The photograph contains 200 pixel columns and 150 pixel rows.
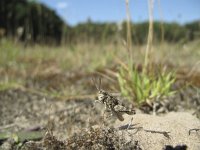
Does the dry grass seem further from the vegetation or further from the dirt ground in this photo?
the vegetation

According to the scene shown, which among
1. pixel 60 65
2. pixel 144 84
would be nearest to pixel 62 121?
pixel 144 84

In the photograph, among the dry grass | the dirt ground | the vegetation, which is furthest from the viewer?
the dry grass

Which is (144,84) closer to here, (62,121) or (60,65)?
(62,121)

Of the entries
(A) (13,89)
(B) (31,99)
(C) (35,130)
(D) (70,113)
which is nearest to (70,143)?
(C) (35,130)

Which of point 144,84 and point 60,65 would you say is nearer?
point 144,84

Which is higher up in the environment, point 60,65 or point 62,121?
point 60,65

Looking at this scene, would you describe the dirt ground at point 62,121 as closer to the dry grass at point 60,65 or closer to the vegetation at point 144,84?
the vegetation at point 144,84

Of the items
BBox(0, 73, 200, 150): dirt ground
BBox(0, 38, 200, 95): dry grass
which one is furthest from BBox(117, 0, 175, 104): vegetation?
BBox(0, 38, 200, 95): dry grass

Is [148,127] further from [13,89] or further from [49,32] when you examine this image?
[49,32]


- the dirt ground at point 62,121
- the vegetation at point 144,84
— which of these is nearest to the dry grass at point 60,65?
the dirt ground at point 62,121
